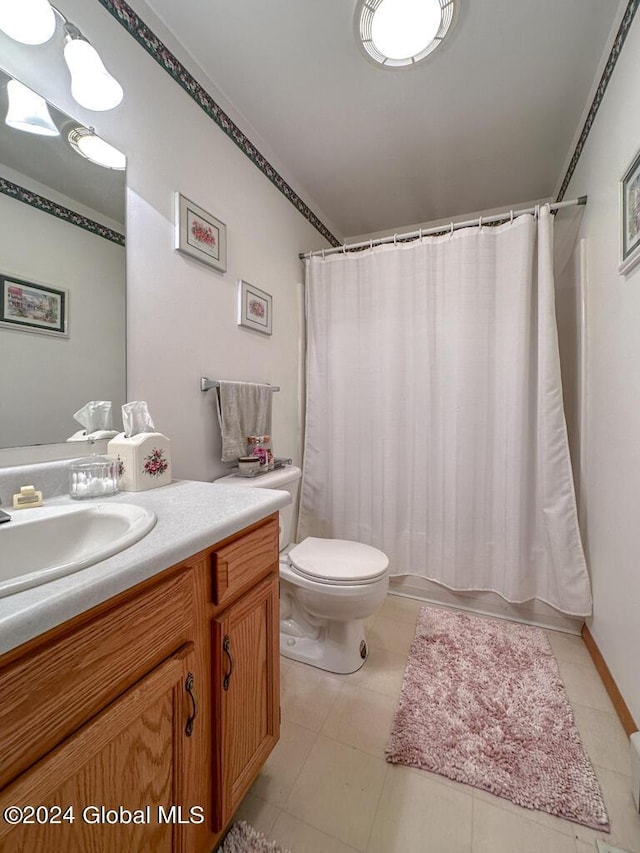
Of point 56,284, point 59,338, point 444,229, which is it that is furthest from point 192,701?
point 444,229

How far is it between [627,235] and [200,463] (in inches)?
66.9

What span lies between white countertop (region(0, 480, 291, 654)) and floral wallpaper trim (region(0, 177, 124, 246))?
750 millimetres

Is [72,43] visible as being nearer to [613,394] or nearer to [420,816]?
[613,394]

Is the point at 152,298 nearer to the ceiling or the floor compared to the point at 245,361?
nearer to the ceiling

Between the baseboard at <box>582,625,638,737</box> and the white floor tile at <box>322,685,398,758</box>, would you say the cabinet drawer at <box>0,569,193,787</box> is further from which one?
the baseboard at <box>582,625,638,737</box>

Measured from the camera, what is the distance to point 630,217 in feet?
3.63

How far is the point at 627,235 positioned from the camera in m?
1.13

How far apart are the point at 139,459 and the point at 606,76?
213 centimetres

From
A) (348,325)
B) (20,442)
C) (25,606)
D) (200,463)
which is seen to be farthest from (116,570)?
(348,325)

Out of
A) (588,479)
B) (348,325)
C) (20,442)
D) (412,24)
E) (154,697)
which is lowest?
(154,697)

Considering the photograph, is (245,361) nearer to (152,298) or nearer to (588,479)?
(152,298)

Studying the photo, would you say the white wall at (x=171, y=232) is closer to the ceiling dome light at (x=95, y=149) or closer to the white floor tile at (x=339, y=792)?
the ceiling dome light at (x=95, y=149)

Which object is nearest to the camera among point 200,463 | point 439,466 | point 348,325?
point 200,463

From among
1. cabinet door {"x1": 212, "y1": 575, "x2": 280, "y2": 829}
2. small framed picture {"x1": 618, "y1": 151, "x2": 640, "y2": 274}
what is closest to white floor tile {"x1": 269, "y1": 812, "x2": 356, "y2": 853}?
cabinet door {"x1": 212, "y1": 575, "x2": 280, "y2": 829}
